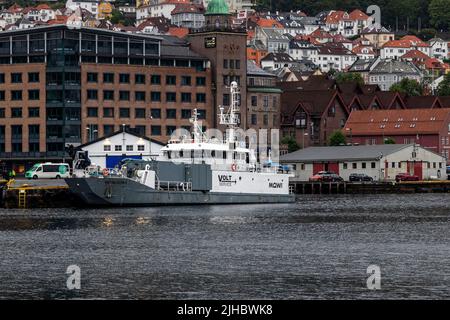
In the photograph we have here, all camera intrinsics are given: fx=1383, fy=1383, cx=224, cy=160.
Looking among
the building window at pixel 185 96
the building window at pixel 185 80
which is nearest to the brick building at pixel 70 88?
the building window at pixel 185 80

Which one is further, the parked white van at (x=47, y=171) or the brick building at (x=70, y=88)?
the brick building at (x=70, y=88)

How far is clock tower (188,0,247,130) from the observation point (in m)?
166

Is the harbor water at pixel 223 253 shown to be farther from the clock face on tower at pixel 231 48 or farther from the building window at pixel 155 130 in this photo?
the clock face on tower at pixel 231 48

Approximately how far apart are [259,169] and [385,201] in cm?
1403

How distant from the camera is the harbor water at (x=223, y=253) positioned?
5444 centimetres

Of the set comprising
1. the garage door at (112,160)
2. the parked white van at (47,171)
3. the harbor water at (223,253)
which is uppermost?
the garage door at (112,160)

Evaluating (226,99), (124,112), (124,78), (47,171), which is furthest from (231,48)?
(47,171)

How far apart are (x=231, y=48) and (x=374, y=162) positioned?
23.4m

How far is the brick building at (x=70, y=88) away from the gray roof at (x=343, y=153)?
16141mm

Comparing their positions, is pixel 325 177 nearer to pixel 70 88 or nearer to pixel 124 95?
pixel 124 95

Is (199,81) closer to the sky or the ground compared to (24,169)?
closer to the sky
